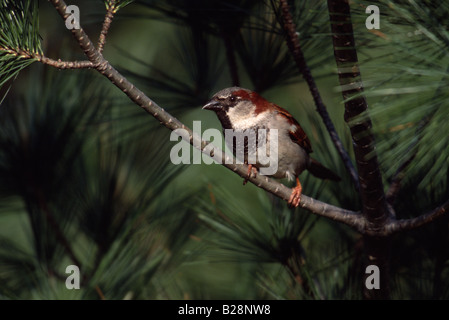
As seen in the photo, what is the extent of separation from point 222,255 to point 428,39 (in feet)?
2.61

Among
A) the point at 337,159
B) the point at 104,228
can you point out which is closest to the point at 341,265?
the point at 337,159

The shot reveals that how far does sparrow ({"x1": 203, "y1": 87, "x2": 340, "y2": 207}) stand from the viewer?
1.40 metres

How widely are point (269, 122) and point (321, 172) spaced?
21 cm

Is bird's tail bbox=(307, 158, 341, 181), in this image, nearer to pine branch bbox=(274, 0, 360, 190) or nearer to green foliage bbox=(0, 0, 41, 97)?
pine branch bbox=(274, 0, 360, 190)

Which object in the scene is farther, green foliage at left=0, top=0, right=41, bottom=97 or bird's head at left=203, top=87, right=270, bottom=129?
bird's head at left=203, top=87, right=270, bottom=129

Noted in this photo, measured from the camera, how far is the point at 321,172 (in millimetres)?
1438

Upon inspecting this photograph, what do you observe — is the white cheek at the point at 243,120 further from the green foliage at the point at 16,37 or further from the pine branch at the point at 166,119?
the green foliage at the point at 16,37

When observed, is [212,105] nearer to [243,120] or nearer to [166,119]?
[243,120]

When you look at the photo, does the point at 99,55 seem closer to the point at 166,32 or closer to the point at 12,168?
the point at 12,168

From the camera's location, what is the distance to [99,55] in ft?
2.58

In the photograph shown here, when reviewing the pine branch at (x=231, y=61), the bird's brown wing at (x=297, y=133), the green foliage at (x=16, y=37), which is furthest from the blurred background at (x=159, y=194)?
the green foliage at (x=16, y=37)

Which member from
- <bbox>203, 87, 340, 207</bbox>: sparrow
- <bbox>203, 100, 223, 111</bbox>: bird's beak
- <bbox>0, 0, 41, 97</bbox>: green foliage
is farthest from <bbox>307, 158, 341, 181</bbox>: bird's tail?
<bbox>0, 0, 41, 97</bbox>: green foliage

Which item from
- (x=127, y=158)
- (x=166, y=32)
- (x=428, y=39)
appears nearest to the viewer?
(x=428, y=39)

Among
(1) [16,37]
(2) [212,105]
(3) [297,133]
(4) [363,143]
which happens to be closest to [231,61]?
(2) [212,105]
